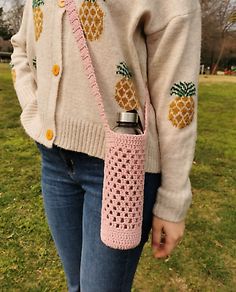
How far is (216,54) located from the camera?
35.0m

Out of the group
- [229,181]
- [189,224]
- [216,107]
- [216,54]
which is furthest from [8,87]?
[216,54]

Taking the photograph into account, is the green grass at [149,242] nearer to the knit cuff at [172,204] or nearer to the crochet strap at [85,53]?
the knit cuff at [172,204]

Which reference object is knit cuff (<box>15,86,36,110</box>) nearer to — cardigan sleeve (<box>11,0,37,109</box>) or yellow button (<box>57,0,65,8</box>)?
cardigan sleeve (<box>11,0,37,109</box>)

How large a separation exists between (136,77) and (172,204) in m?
0.39

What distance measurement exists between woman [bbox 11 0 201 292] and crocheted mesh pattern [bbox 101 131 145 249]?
8 cm

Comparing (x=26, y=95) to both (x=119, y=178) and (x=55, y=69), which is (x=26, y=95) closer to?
(x=55, y=69)

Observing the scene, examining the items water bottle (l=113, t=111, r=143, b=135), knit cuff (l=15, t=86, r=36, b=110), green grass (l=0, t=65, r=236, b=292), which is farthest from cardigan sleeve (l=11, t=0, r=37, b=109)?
green grass (l=0, t=65, r=236, b=292)

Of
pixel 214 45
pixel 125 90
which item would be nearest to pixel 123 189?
pixel 125 90

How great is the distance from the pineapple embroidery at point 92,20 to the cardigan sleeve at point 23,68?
1.12 feet

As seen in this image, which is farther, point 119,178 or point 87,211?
point 87,211

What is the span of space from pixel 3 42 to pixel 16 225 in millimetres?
29880

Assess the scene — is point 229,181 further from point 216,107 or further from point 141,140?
point 216,107

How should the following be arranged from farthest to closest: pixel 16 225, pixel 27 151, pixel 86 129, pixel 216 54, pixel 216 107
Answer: pixel 216 54, pixel 216 107, pixel 27 151, pixel 16 225, pixel 86 129

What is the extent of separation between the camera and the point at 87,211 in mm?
1282
